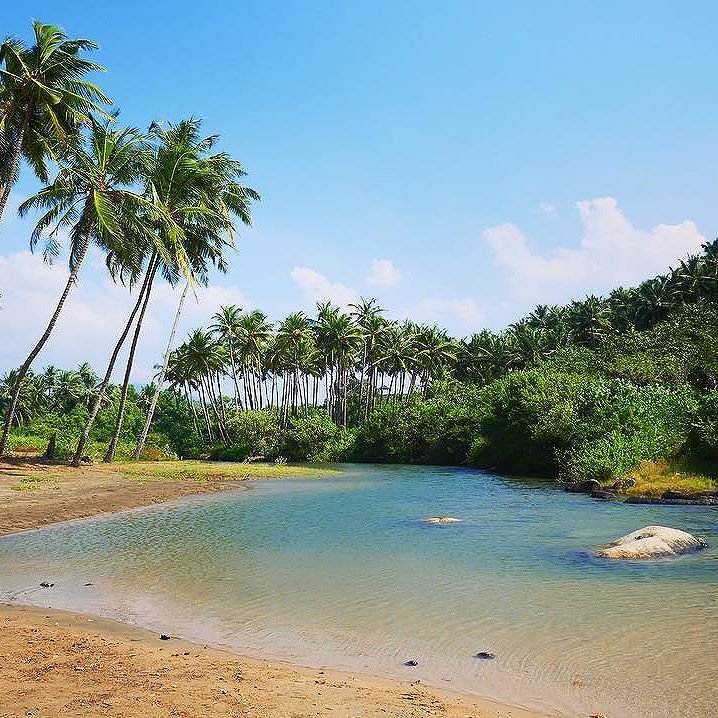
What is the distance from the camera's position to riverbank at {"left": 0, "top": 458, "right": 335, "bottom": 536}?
771 inches

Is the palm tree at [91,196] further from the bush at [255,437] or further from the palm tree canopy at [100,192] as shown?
the bush at [255,437]

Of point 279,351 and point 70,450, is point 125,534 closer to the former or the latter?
point 70,450

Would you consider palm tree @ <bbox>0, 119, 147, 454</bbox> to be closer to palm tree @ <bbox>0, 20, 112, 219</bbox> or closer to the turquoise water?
palm tree @ <bbox>0, 20, 112, 219</bbox>

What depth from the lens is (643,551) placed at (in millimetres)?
12945

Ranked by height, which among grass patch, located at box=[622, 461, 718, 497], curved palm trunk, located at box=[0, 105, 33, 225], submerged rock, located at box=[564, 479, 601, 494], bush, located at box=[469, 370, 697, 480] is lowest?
submerged rock, located at box=[564, 479, 601, 494]

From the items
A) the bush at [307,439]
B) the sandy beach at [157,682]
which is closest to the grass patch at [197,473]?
the bush at [307,439]

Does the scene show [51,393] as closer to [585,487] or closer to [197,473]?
[197,473]

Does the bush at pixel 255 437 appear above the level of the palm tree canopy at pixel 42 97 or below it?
below

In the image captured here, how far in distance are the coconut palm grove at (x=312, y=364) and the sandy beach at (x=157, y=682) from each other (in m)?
18.9

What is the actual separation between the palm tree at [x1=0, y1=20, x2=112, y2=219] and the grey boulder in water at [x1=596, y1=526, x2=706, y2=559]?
21.9 metres

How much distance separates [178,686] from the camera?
6016 mm

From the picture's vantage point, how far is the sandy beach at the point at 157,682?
5.46 meters

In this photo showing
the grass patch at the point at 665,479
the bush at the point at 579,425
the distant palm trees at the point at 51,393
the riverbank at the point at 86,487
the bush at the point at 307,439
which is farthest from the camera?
the distant palm trees at the point at 51,393

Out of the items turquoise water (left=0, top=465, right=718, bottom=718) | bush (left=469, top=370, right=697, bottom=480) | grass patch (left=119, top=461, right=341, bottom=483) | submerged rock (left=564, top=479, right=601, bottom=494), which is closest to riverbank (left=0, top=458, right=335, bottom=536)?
grass patch (left=119, top=461, right=341, bottom=483)
